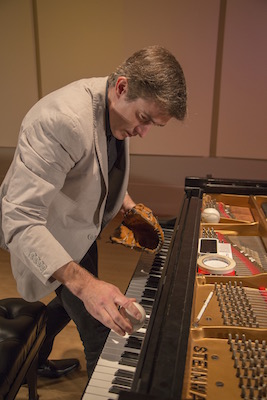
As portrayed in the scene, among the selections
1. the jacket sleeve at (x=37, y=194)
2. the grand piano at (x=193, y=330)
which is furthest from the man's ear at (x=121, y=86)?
the grand piano at (x=193, y=330)

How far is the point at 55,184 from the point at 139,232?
0.65 meters

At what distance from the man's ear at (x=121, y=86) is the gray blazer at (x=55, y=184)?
0.34ft

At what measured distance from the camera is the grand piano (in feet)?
2.84

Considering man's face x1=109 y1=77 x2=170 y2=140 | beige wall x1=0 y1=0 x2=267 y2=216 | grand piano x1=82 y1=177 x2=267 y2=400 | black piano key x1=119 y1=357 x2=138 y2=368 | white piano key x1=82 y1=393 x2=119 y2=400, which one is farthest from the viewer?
beige wall x1=0 y1=0 x2=267 y2=216

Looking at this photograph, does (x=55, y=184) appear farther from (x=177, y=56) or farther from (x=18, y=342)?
(x=177, y=56)

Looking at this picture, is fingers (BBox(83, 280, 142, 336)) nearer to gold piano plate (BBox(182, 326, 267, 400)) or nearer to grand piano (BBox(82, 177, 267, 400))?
grand piano (BBox(82, 177, 267, 400))

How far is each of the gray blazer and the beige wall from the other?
2.73 metres

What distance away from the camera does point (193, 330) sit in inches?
44.6

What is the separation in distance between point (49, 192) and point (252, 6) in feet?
10.9

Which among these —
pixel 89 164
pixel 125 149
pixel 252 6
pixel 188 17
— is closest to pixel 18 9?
pixel 188 17

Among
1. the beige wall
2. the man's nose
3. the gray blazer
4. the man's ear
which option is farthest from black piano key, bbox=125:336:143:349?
the beige wall

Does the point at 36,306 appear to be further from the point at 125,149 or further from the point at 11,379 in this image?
the point at 125,149

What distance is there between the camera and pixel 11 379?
4.62 feet

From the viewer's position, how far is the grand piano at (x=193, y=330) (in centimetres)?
86
